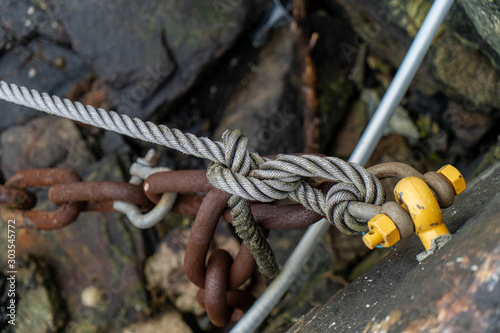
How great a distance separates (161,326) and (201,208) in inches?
43.0

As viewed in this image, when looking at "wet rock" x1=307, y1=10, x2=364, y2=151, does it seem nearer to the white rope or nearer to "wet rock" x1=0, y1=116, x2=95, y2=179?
the white rope

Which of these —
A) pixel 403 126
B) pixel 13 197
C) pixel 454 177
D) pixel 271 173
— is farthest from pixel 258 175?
pixel 403 126

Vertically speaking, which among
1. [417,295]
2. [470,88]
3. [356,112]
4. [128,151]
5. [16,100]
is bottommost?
[128,151]

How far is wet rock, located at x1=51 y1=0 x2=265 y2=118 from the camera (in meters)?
2.04

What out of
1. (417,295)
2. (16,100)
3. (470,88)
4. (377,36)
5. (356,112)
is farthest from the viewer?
(356,112)

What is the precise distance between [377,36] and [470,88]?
0.60 metres

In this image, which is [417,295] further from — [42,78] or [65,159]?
[42,78]

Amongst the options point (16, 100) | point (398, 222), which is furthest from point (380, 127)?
point (16, 100)

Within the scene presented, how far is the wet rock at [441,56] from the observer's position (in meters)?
1.71

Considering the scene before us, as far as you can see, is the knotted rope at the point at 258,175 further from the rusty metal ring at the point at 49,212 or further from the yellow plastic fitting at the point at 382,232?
the rusty metal ring at the point at 49,212

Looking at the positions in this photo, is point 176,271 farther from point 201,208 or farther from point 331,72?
point 331,72

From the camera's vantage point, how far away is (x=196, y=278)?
1.15 meters

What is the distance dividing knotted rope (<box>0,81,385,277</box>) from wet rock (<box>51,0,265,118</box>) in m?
1.04

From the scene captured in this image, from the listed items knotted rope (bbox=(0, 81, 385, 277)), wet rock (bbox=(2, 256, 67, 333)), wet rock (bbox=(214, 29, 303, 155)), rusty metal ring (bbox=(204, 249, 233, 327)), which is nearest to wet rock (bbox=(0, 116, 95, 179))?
wet rock (bbox=(2, 256, 67, 333))
